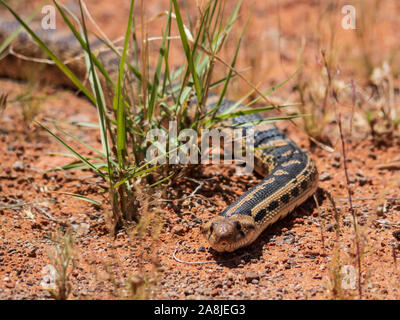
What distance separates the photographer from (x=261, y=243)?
455 cm

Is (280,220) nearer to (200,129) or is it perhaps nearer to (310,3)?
(200,129)

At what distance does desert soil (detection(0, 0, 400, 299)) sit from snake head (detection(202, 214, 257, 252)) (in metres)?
0.13

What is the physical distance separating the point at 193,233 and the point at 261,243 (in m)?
0.66

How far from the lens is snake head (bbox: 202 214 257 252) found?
13.7 feet

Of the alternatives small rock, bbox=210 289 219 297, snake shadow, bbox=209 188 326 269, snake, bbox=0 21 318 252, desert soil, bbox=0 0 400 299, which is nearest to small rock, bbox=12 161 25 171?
desert soil, bbox=0 0 400 299

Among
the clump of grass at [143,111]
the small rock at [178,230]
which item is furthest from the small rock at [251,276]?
the clump of grass at [143,111]

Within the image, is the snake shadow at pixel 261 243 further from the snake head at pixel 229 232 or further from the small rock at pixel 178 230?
the small rock at pixel 178 230

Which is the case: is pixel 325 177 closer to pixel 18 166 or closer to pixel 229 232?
pixel 229 232

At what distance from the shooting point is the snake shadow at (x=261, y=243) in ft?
13.9

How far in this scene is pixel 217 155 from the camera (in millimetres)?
5543

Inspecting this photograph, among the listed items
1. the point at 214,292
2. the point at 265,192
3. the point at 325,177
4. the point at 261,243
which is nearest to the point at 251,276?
the point at 214,292

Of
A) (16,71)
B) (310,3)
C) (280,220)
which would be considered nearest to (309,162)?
(280,220)
